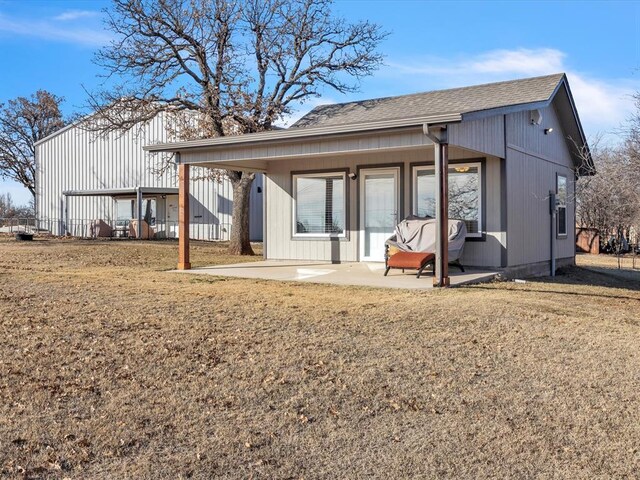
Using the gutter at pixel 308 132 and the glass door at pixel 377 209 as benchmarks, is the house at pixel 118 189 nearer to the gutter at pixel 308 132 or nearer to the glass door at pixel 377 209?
the glass door at pixel 377 209

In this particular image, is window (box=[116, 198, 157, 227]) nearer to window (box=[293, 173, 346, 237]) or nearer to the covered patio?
the covered patio

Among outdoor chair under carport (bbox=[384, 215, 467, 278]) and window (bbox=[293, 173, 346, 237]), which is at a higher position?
window (bbox=[293, 173, 346, 237])

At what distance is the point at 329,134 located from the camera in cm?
952

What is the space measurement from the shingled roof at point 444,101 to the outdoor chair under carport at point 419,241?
214cm

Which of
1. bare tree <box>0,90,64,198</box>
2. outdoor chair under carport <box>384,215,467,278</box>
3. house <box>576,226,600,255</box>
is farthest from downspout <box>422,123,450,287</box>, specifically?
bare tree <box>0,90,64,198</box>

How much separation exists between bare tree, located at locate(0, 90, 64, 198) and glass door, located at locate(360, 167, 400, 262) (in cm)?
2957

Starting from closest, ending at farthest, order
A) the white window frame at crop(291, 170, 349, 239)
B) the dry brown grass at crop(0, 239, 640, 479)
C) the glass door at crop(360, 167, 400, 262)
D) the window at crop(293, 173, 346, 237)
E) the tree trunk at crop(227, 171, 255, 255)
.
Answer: the dry brown grass at crop(0, 239, 640, 479) < the glass door at crop(360, 167, 400, 262) < the white window frame at crop(291, 170, 349, 239) < the window at crop(293, 173, 346, 237) < the tree trunk at crop(227, 171, 255, 255)

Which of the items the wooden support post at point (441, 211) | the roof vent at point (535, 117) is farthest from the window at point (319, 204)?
the roof vent at point (535, 117)

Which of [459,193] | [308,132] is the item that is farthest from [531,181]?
[308,132]

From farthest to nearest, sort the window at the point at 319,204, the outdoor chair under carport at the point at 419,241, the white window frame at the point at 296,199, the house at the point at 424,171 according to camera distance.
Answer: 1. the window at the point at 319,204
2. the white window frame at the point at 296,199
3. the outdoor chair under carport at the point at 419,241
4. the house at the point at 424,171

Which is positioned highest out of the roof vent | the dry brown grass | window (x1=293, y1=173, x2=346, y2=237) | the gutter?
the roof vent

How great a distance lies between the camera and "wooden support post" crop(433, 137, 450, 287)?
28.6ft

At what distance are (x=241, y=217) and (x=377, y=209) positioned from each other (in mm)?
5929

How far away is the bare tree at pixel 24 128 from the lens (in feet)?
117
